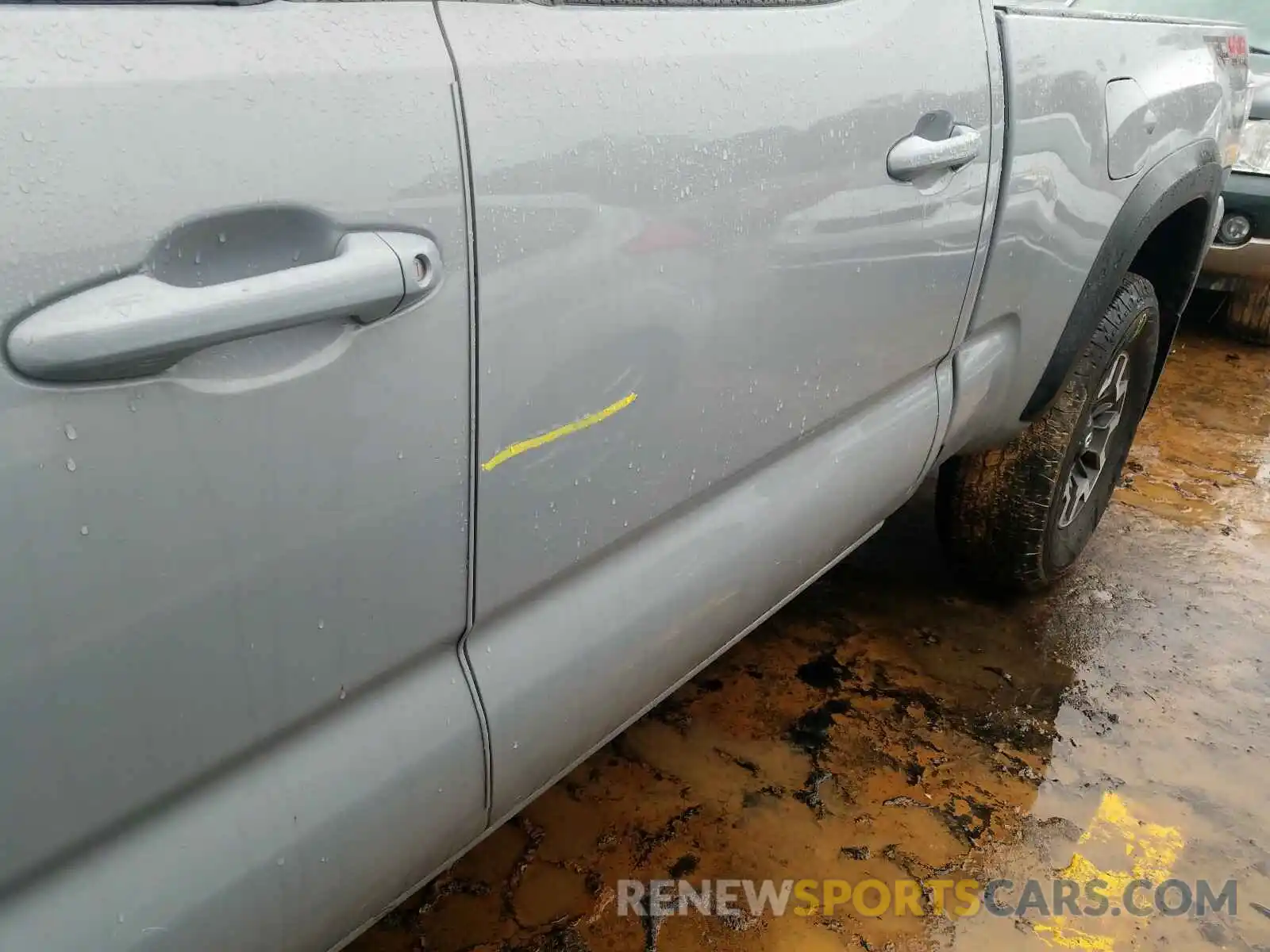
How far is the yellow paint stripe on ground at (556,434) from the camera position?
1068mm

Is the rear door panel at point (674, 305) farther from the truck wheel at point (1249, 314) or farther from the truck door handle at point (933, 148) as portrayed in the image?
the truck wheel at point (1249, 314)

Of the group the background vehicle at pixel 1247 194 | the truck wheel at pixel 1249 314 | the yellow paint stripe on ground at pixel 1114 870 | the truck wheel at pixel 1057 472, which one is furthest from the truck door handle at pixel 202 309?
the truck wheel at pixel 1249 314

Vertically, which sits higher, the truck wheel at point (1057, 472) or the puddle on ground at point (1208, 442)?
the truck wheel at point (1057, 472)

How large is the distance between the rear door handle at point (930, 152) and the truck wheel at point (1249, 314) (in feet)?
12.1

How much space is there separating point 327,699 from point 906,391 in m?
1.19

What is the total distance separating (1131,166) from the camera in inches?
82.4

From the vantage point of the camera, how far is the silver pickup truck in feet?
2.48

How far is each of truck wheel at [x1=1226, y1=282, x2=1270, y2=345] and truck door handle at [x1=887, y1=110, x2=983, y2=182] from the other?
371 centimetres

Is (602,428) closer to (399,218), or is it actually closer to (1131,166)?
(399,218)

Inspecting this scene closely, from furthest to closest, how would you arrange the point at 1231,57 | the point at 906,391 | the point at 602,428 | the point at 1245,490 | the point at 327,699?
the point at 1245,490 → the point at 1231,57 → the point at 906,391 → the point at 602,428 → the point at 327,699

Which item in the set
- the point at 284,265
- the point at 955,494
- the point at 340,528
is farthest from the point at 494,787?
the point at 955,494

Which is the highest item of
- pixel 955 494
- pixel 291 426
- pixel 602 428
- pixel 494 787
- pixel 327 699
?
pixel 291 426

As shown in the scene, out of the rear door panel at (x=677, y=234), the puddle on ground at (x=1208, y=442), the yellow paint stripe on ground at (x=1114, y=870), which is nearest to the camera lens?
the rear door panel at (x=677, y=234)

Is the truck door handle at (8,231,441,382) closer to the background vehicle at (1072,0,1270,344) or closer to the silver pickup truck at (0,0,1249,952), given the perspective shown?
the silver pickup truck at (0,0,1249,952)
